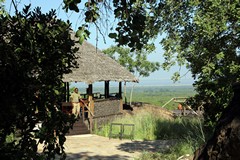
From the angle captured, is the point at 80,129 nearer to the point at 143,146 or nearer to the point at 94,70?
the point at 94,70

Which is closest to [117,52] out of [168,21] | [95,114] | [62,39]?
[95,114]

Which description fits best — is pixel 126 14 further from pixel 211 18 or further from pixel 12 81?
pixel 211 18

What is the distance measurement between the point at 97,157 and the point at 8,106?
6.19 metres

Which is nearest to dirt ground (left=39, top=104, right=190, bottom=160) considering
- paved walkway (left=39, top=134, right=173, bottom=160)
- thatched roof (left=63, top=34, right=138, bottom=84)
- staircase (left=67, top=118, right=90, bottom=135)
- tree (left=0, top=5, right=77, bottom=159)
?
paved walkway (left=39, top=134, right=173, bottom=160)

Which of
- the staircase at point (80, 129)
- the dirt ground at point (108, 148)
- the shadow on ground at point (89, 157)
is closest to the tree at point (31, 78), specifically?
the dirt ground at point (108, 148)

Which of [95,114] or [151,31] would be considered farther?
[95,114]

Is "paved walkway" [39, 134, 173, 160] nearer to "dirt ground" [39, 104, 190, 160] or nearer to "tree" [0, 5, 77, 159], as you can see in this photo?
"dirt ground" [39, 104, 190, 160]

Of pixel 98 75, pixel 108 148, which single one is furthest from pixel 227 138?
pixel 98 75

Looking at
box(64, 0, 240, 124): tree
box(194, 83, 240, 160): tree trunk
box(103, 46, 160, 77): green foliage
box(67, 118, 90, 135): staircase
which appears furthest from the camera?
box(103, 46, 160, 77): green foliage

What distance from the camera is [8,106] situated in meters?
4.57

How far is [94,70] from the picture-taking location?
63.5ft

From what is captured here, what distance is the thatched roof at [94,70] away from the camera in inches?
716

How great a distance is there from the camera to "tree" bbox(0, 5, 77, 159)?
4711 millimetres

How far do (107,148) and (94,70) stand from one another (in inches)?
309
